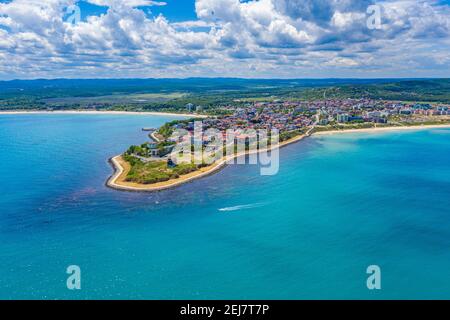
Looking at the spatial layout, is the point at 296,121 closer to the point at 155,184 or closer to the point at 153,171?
the point at 153,171

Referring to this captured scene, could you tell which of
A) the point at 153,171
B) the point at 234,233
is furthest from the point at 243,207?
the point at 153,171

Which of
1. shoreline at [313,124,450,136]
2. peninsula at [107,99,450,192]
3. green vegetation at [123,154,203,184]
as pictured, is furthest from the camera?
shoreline at [313,124,450,136]

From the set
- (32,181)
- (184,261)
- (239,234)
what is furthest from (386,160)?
(32,181)

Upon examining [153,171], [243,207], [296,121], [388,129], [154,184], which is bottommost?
[243,207]

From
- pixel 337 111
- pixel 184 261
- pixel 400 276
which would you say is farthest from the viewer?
pixel 337 111

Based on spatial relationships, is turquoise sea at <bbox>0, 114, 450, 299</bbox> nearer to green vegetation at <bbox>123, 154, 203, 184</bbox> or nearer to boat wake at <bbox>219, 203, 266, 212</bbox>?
boat wake at <bbox>219, 203, 266, 212</bbox>

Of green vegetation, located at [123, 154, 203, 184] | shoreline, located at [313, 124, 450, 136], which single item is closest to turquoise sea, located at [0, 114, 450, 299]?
green vegetation, located at [123, 154, 203, 184]
